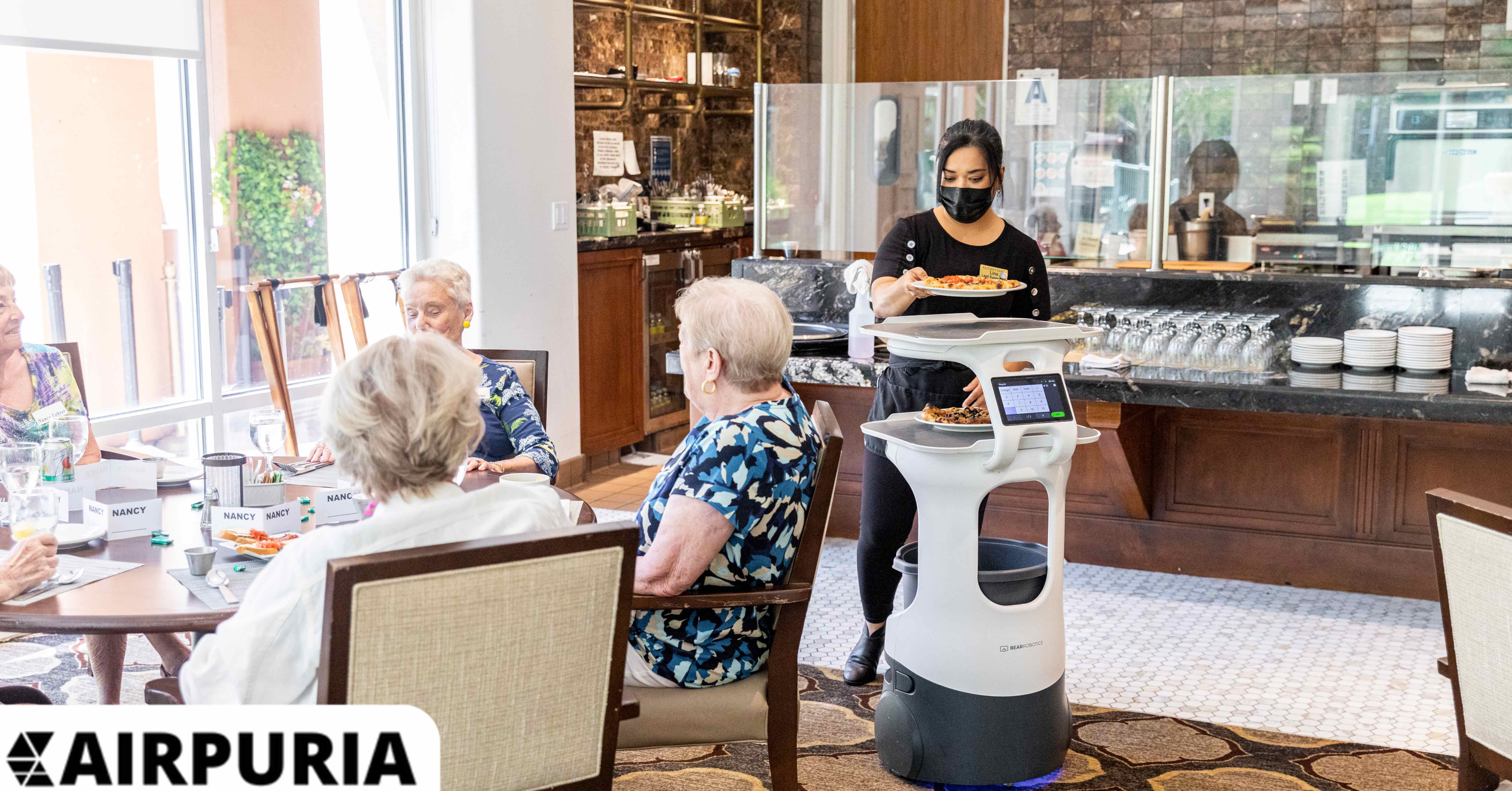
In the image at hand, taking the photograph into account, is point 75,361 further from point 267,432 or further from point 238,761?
point 238,761

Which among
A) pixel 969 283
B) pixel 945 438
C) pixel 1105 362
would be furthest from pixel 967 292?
pixel 1105 362

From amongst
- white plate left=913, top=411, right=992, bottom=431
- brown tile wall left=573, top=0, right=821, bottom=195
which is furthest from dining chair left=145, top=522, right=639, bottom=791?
brown tile wall left=573, top=0, right=821, bottom=195

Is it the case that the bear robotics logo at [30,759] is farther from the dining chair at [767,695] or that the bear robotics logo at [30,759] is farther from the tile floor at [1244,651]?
the tile floor at [1244,651]

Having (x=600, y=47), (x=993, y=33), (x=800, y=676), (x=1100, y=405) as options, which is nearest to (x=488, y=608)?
(x=800, y=676)

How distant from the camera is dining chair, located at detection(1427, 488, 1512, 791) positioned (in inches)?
79.4

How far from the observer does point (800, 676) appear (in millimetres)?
3654

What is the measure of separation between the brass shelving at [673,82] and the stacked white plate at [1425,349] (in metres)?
3.71

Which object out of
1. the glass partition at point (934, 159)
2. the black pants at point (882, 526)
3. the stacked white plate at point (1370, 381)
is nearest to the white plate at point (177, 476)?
the black pants at point (882, 526)

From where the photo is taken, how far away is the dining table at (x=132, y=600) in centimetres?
196

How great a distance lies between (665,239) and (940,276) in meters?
3.58

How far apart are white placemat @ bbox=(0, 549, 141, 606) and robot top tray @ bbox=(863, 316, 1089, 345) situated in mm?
1473

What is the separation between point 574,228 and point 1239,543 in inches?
126

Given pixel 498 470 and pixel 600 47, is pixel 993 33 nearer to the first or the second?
pixel 600 47

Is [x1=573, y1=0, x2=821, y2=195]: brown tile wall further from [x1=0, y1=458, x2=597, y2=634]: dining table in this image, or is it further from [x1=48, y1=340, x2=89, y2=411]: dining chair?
[x1=0, y1=458, x2=597, y2=634]: dining table
